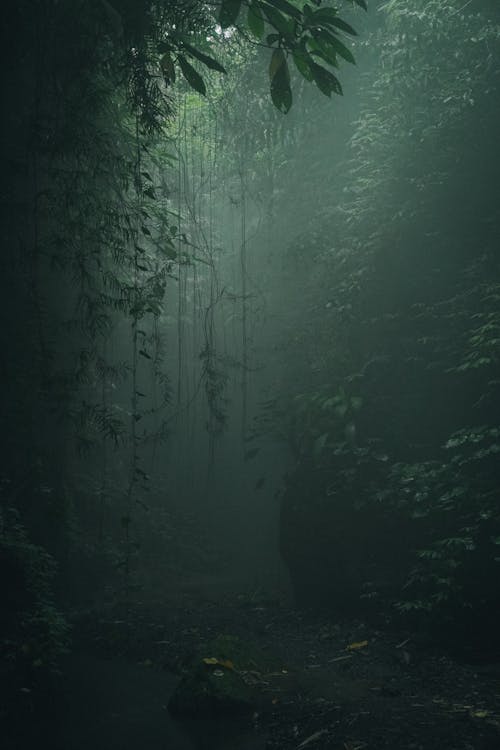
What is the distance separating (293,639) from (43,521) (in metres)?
3.63

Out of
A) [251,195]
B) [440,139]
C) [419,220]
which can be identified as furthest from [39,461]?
[251,195]

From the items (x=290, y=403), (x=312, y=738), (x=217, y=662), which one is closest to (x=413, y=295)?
(x=290, y=403)

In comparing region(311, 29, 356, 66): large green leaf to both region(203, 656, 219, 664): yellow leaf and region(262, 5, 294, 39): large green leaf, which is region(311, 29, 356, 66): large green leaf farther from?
region(203, 656, 219, 664): yellow leaf

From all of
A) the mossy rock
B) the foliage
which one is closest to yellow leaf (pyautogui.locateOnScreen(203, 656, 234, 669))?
the mossy rock

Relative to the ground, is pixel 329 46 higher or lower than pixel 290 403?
higher

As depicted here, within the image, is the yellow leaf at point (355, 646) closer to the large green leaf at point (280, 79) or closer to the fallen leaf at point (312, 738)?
the fallen leaf at point (312, 738)

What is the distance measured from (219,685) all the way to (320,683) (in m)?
1.02

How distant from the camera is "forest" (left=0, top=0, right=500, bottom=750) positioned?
4.80 meters

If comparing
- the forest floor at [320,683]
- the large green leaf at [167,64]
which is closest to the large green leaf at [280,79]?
the large green leaf at [167,64]

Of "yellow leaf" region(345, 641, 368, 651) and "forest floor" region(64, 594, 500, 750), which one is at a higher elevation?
"yellow leaf" region(345, 641, 368, 651)

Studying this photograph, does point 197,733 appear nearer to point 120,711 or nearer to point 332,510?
point 120,711

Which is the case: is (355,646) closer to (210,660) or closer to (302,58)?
(210,660)

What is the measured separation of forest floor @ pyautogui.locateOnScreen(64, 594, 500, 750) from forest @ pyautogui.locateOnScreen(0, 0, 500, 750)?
→ 0.03 m

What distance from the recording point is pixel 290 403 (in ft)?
29.8
